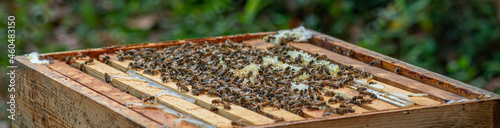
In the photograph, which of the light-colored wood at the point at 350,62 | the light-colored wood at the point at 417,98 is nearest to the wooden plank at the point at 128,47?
the light-colored wood at the point at 350,62

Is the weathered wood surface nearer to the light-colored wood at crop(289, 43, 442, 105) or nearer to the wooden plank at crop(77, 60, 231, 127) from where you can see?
the light-colored wood at crop(289, 43, 442, 105)

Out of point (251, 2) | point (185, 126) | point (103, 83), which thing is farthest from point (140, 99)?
point (251, 2)

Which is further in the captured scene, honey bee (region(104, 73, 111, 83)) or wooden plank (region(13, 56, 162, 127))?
honey bee (region(104, 73, 111, 83))

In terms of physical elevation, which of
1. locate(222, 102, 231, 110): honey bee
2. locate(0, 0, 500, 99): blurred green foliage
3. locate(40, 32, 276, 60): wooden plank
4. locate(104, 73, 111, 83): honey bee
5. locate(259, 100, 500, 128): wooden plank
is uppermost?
locate(0, 0, 500, 99): blurred green foliage

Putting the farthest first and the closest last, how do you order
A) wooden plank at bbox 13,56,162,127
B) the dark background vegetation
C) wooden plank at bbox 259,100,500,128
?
the dark background vegetation
wooden plank at bbox 13,56,162,127
wooden plank at bbox 259,100,500,128

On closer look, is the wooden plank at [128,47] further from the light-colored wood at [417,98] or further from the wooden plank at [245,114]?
the light-colored wood at [417,98]

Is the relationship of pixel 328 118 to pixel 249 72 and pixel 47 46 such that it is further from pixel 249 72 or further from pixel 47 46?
pixel 47 46

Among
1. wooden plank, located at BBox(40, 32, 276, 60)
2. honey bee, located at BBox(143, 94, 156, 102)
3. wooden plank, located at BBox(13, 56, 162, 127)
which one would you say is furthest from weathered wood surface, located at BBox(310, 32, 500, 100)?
wooden plank, located at BBox(13, 56, 162, 127)
